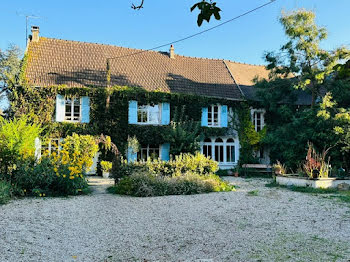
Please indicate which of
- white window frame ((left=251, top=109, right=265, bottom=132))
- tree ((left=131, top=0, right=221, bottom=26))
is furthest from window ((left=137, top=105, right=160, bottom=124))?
tree ((left=131, top=0, right=221, bottom=26))

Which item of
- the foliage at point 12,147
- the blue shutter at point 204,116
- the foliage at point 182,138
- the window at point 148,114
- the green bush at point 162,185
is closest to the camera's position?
the foliage at point 12,147

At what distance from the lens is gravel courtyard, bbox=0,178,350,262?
4.36 metres

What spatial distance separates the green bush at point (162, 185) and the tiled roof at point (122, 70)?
29.4 feet

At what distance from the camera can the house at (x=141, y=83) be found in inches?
669

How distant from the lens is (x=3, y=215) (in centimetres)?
665

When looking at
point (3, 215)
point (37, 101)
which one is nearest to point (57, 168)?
point (3, 215)

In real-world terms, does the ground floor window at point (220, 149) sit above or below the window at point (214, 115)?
below

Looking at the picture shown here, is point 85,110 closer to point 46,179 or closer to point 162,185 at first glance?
point 46,179

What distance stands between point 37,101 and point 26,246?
1286 cm

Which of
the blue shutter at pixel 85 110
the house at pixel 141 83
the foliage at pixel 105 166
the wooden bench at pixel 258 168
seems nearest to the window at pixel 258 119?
the house at pixel 141 83

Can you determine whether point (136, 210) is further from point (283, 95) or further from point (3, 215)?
point (283, 95)

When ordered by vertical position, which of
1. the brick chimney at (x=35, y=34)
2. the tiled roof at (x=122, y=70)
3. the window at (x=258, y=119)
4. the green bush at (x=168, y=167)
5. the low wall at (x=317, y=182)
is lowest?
the low wall at (x=317, y=182)

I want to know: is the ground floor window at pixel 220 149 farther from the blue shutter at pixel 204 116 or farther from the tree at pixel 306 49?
the tree at pixel 306 49

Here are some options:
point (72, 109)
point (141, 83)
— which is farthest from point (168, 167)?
point (141, 83)
